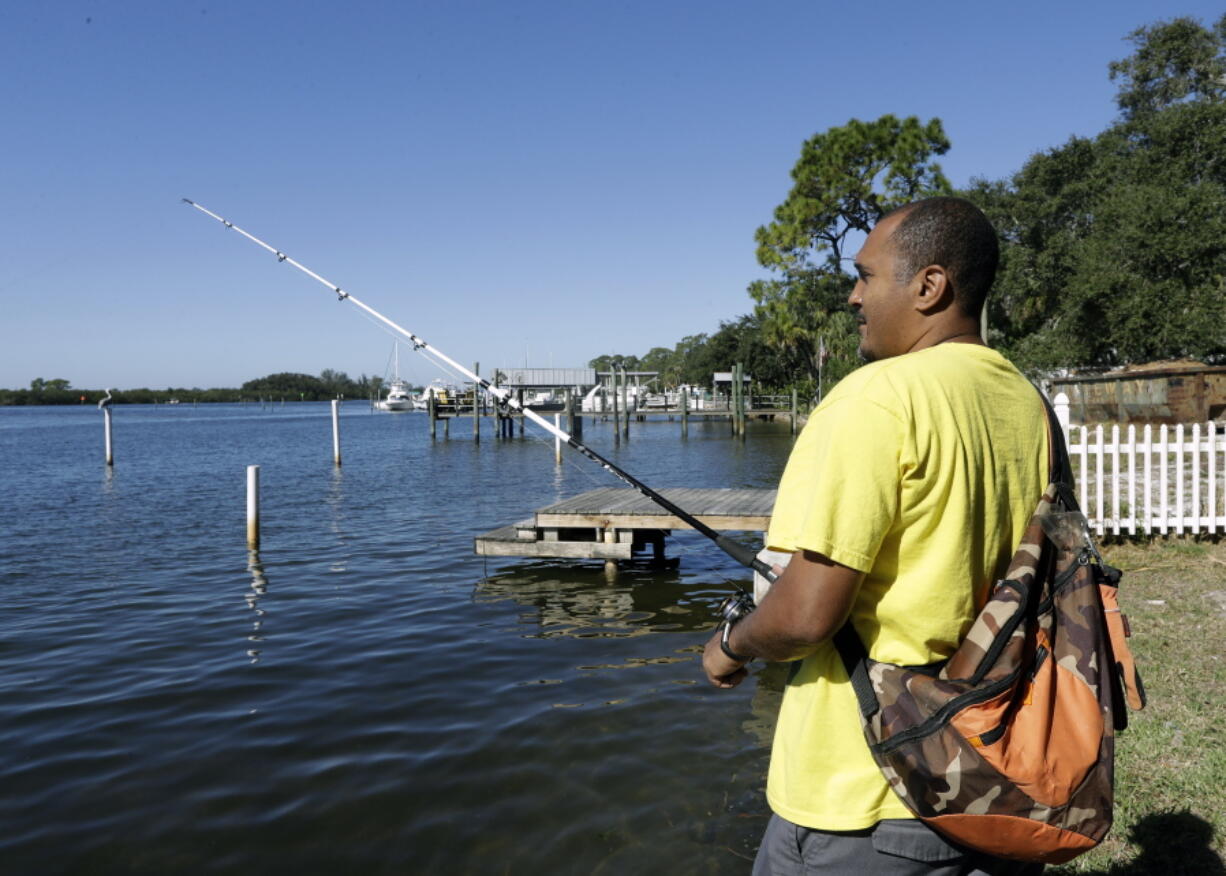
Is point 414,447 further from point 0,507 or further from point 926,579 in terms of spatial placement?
point 926,579

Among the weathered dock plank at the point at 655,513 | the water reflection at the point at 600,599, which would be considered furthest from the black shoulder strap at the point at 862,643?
the weathered dock plank at the point at 655,513

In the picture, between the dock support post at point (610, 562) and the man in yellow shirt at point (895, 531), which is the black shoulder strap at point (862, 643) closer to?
the man in yellow shirt at point (895, 531)

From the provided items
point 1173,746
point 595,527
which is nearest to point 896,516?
point 1173,746

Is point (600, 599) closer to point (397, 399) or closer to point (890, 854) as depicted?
point (890, 854)

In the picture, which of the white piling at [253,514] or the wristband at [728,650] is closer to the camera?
Result: the wristband at [728,650]

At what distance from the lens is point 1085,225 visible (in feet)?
128

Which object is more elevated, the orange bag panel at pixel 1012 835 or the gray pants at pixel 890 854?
the orange bag panel at pixel 1012 835

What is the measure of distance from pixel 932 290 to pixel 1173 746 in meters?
4.17

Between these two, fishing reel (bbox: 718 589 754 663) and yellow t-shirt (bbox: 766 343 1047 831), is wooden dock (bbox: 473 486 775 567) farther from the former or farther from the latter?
yellow t-shirt (bbox: 766 343 1047 831)

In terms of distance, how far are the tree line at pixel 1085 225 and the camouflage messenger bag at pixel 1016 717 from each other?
31737 millimetres

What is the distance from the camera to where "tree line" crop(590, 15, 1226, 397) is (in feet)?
96.2

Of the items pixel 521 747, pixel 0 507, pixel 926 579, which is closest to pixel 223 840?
pixel 521 747

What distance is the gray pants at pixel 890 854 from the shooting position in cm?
181

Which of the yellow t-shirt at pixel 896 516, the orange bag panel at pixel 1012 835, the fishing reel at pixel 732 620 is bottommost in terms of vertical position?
the orange bag panel at pixel 1012 835
